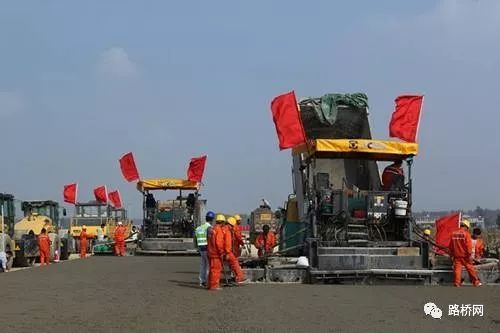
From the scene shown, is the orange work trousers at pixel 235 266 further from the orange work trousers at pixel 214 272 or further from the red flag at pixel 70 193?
the red flag at pixel 70 193

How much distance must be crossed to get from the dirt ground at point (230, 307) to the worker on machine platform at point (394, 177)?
266 cm

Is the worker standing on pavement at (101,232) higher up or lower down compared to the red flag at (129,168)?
lower down

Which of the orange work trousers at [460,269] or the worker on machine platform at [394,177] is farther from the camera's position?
the worker on machine platform at [394,177]

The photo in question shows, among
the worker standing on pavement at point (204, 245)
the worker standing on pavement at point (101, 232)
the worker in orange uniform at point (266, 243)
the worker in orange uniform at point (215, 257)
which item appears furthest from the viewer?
the worker standing on pavement at point (101, 232)

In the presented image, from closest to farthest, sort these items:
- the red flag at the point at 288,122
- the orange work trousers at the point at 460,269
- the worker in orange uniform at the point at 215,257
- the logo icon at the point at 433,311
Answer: the logo icon at the point at 433,311 < the worker in orange uniform at the point at 215,257 < the orange work trousers at the point at 460,269 < the red flag at the point at 288,122

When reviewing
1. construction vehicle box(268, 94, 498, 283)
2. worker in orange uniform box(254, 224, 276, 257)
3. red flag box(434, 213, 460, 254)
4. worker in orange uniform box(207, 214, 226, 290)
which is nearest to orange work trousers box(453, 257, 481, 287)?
construction vehicle box(268, 94, 498, 283)

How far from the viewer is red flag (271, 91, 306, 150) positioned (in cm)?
1612

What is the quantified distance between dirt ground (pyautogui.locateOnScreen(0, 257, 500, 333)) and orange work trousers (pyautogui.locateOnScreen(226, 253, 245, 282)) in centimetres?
30

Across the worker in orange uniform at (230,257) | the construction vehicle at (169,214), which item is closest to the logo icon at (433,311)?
the worker in orange uniform at (230,257)

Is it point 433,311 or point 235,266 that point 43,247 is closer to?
Answer: point 235,266

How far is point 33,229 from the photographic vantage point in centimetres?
3019

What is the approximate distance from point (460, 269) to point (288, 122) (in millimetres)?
4908

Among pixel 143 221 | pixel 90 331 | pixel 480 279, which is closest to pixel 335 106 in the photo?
pixel 480 279

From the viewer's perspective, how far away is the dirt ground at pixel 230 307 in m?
9.09
